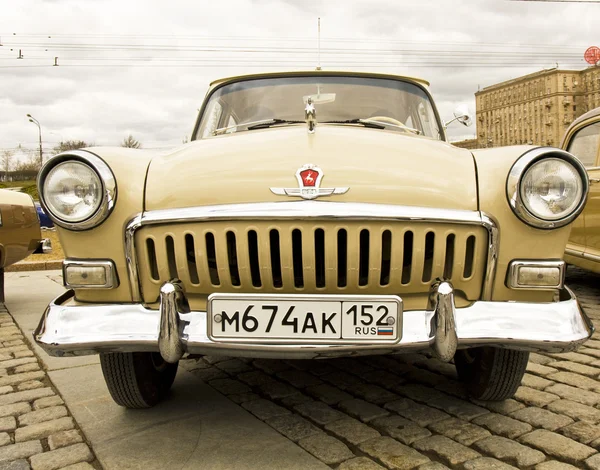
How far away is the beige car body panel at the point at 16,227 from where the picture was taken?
5000 millimetres

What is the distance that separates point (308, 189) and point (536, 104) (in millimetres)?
76316

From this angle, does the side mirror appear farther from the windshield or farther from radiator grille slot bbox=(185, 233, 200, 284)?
radiator grille slot bbox=(185, 233, 200, 284)

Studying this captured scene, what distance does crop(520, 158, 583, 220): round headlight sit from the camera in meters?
2.18

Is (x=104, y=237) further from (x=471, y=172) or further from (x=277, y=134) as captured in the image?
(x=471, y=172)

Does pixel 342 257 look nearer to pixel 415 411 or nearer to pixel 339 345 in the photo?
pixel 339 345

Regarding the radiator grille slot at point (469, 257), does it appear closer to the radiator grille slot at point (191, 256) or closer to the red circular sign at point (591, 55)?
the radiator grille slot at point (191, 256)

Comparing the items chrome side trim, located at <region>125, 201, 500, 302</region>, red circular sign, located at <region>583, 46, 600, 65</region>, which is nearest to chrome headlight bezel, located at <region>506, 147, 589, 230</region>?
chrome side trim, located at <region>125, 201, 500, 302</region>

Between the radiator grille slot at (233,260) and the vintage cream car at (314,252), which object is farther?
the radiator grille slot at (233,260)

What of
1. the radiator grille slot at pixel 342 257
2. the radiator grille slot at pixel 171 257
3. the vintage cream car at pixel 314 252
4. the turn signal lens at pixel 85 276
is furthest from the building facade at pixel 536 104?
the turn signal lens at pixel 85 276

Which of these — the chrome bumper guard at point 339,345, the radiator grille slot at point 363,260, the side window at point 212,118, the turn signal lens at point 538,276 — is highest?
the side window at point 212,118

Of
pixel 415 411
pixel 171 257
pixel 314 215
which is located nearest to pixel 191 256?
pixel 171 257

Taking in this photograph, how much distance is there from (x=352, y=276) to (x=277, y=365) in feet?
4.97

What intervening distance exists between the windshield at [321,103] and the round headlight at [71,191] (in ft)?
3.94

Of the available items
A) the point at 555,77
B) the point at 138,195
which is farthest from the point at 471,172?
the point at 555,77
